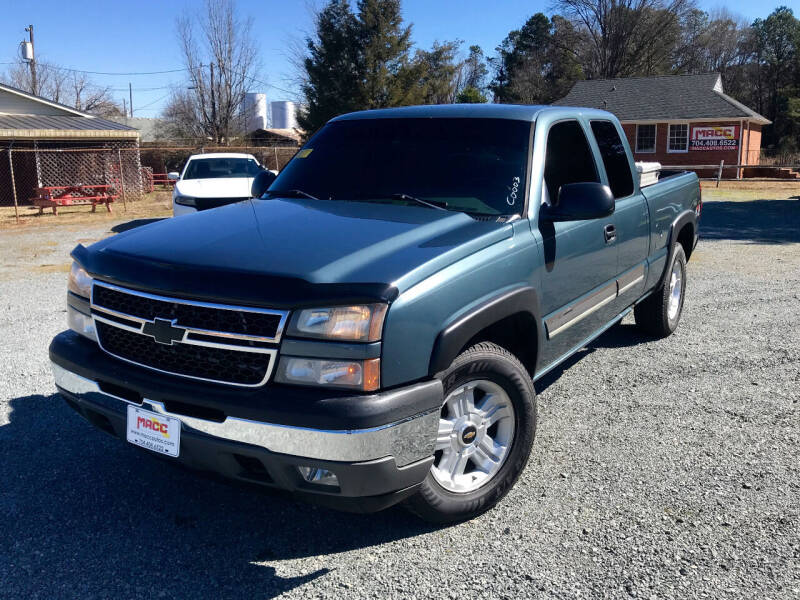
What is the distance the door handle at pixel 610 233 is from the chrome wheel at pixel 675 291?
6.04 feet

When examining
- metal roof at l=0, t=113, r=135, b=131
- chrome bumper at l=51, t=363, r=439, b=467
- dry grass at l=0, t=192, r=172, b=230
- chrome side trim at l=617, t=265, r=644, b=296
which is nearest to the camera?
chrome bumper at l=51, t=363, r=439, b=467

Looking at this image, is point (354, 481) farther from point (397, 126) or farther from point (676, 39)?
point (676, 39)

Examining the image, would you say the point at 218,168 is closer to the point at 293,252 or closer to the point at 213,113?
the point at 293,252

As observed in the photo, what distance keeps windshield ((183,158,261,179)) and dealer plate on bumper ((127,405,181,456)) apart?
11964mm

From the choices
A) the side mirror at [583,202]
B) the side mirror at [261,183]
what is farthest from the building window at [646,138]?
the side mirror at [583,202]

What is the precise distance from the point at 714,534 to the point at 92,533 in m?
2.76

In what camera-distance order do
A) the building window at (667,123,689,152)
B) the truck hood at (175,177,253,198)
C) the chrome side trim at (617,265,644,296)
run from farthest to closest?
1. the building window at (667,123,689,152)
2. the truck hood at (175,177,253,198)
3. the chrome side trim at (617,265,644,296)

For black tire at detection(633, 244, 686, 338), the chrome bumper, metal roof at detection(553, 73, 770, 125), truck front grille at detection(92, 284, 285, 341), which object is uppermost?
metal roof at detection(553, 73, 770, 125)

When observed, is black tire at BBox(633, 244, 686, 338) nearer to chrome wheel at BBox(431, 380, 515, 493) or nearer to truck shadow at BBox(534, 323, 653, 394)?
truck shadow at BBox(534, 323, 653, 394)

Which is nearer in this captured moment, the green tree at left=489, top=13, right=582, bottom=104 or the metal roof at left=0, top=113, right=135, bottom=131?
the metal roof at left=0, top=113, right=135, bottom=131

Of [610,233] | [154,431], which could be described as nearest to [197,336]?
[154,431]

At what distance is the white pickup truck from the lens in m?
11.7

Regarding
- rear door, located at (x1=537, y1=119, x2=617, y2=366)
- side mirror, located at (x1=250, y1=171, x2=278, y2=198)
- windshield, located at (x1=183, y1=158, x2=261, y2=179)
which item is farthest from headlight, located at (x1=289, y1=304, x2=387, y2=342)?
windshield, located at (x1=183, y1=158, x2=261, y2=179)

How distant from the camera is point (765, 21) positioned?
59.2 m
